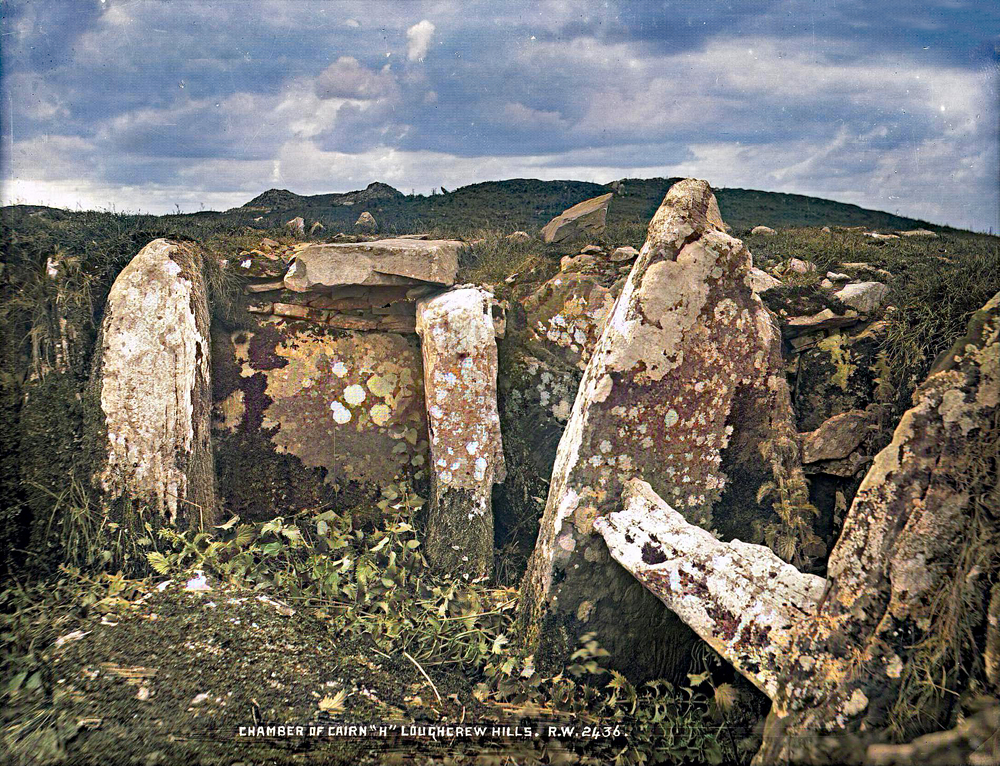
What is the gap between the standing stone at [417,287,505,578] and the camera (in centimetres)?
501

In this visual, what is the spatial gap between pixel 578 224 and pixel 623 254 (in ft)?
10.4

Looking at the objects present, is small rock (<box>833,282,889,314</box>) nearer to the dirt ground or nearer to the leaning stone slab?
the leaning stone slab

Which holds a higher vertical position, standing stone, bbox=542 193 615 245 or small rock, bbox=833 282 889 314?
standing stone, bbox=542 193 615 245

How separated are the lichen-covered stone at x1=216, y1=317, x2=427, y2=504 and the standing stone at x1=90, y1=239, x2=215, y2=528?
0.41 m

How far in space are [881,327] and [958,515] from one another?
3.50m

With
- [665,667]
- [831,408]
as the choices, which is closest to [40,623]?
[665,667]

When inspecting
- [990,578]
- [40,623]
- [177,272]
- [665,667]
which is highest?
[177,272]

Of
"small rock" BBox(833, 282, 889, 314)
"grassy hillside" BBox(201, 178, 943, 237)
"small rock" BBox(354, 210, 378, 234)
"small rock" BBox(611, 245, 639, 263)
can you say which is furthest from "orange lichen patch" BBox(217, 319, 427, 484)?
"small rock" BBox(833, 282, 889, 314)

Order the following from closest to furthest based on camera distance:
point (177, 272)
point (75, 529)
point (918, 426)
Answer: point (918, 426), point (75, 529), point (177, 272)

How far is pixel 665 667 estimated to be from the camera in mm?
3842

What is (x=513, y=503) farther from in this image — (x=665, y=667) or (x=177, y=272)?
(x=177, y=272)

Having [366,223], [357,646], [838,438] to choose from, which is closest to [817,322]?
[838,438]

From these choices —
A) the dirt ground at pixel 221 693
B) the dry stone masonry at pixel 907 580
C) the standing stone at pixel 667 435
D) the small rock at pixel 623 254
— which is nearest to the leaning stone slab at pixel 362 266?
the small rock at pixel 623 254

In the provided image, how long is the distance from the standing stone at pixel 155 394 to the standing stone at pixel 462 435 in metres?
1.78
